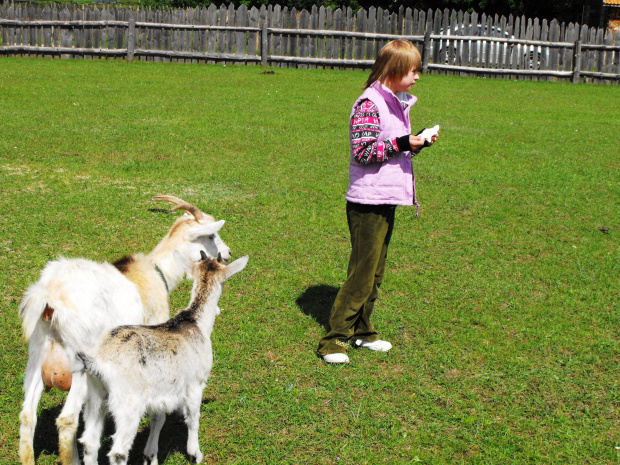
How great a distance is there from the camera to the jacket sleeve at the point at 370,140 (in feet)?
14.6

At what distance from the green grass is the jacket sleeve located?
170 centimetres

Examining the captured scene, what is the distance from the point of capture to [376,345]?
524cm

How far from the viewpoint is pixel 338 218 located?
26.9 feet

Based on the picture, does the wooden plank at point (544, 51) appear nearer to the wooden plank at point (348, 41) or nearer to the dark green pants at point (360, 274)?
the wooden plank at point (348, 41)

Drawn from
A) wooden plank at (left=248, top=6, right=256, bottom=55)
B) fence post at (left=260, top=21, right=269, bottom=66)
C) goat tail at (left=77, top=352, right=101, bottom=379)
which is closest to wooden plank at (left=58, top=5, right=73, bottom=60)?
wooden plank at (left=248, top=6, right=256, bottom=55)

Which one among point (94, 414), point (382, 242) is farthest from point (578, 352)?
point (94, 414)

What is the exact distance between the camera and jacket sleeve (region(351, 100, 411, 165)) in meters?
4.46

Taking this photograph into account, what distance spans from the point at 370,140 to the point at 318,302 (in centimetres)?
210

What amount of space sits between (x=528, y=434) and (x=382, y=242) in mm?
1695

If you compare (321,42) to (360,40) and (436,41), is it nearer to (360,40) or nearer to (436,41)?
(360,40)

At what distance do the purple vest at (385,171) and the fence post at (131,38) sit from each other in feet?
62.5

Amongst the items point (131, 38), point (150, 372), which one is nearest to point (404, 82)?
point (150, 372)

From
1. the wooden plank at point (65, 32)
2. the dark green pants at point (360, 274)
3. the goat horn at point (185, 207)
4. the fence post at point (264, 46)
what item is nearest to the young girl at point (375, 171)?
the dark green pants at point (360, 274)

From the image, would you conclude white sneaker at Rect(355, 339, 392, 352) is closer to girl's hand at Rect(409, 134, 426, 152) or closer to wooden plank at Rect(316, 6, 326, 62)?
girl's hand at Rect(409, 134, 426, 152)
